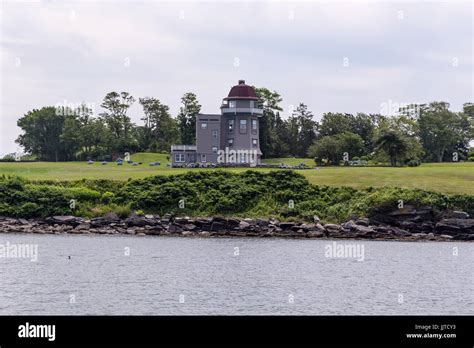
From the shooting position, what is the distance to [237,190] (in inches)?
3083

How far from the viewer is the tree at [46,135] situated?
139m

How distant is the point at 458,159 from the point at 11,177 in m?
76.0

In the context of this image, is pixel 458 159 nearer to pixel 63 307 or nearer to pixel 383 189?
pixel 383 189

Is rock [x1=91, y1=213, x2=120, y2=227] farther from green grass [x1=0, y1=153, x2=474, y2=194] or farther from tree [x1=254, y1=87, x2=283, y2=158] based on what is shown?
tree [x1=254, y1=87, x2=283, y2=158]

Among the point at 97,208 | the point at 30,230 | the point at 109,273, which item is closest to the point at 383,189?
the point at 97,208

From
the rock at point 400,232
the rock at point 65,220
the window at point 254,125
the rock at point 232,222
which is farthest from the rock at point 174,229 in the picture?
the window at point 254,125

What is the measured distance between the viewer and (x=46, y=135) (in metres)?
141

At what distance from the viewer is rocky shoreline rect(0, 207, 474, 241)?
68.0 m

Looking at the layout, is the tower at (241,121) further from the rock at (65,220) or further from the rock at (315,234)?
the rock at (315,234)

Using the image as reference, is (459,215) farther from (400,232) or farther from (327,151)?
(327,151)

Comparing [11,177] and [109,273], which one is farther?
[11,177]

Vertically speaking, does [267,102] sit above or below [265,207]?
above

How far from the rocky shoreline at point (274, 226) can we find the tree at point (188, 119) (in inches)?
2557
